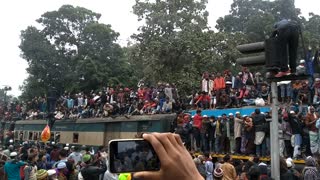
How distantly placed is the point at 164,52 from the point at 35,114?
30.5ft

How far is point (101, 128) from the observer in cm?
1978

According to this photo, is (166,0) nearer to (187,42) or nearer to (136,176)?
(187,42)

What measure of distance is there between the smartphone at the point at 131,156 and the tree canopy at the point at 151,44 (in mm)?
23464

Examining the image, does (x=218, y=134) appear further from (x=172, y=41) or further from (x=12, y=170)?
(x=172, y=41)

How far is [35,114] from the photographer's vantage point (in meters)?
28.2

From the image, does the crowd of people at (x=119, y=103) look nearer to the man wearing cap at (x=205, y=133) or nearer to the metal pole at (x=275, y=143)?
the man wearing cap at (x=205, y=133)

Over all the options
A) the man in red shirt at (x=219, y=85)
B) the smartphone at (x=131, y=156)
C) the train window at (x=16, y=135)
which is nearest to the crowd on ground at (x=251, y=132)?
the man in red shirt at (x=219, y=85)

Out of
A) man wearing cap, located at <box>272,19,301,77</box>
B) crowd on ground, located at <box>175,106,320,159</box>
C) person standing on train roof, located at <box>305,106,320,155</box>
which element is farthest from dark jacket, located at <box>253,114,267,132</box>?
man wearing cap, located at <box>272,19,301,77</box>

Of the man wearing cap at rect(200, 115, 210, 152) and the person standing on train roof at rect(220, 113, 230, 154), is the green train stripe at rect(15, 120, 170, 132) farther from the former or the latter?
the person standing on train roof at rect(220, 113, 230, 154)

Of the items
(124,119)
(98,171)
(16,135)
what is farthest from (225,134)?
(16,135)

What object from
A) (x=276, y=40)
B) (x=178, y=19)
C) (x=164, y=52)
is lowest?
(x=276, y=40)

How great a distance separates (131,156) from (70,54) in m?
40.1

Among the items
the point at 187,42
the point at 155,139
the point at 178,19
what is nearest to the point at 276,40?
the point at 155,139

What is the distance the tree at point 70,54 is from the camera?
3675 centimetres
